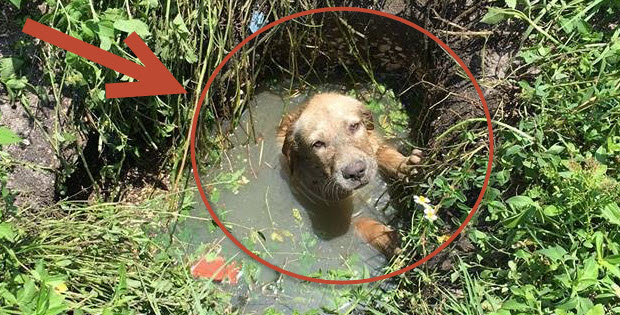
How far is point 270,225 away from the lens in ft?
14.4

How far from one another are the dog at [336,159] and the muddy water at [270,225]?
0.09m

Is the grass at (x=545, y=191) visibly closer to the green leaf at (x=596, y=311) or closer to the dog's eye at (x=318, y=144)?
the green leaf at (x=596, y=311)

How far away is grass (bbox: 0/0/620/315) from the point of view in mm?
2551

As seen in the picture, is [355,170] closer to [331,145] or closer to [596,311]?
[331,145]

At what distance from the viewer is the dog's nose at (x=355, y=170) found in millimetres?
3770

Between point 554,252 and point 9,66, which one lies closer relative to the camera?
point 554,252

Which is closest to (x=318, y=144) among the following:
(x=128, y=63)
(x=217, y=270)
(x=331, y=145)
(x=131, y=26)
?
(x=331, y=145)

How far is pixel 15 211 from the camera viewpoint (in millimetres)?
3057

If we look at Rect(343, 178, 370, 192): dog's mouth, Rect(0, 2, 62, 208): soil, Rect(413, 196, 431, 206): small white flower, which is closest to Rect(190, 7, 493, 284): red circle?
Rect(413, 196, 431, 206): small white flower

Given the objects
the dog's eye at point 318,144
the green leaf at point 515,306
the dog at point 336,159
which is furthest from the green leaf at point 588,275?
the dog's eye at point 318,144

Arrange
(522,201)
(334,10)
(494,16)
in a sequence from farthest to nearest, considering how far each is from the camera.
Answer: (334,10)
(494,16)
(522,201)

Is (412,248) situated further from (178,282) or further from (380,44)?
(380,44)

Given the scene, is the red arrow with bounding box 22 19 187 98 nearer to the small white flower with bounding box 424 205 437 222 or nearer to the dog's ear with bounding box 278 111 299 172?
the dog's ear with bounding box 278 111 299 172

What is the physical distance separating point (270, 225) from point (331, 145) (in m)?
0.83
